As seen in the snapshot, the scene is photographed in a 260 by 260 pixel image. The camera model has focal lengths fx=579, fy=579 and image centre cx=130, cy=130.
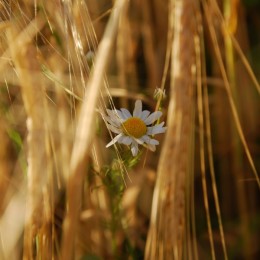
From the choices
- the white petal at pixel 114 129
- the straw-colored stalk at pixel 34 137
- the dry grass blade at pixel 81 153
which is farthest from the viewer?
the white petal at pixel 114 129

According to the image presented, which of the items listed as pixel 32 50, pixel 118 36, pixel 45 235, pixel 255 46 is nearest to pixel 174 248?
pixel 45 235

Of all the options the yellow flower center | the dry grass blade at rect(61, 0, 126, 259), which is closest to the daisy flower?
the yellow flower center

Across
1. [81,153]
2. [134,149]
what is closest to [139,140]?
[134,149]

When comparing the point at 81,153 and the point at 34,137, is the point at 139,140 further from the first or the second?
the point at 81,153

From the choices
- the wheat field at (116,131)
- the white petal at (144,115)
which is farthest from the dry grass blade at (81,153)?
the white petal at (144,115)

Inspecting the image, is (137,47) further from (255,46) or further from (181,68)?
(181,68)

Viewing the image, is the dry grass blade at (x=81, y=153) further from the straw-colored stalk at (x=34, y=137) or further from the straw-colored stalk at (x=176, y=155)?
the straw-colored stalk at (x=176, y=155)

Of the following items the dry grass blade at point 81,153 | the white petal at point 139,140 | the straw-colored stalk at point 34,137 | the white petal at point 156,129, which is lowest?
the dry grass blade at point 81,153

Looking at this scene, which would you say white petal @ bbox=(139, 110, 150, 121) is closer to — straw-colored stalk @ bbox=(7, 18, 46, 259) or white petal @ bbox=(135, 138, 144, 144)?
white petal @ bbox=(135, 138, 144, 144)
